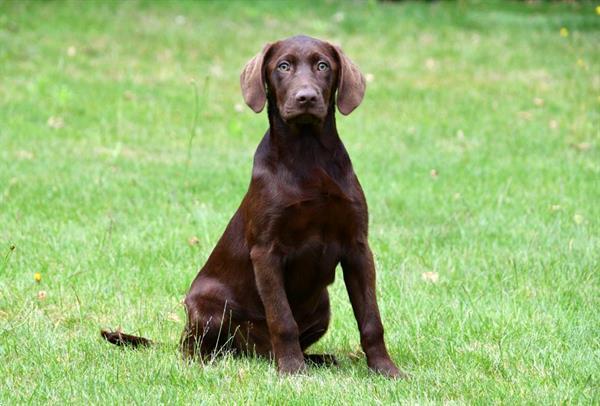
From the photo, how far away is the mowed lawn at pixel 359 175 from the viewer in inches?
167

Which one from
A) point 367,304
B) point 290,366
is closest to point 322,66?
point 367,304

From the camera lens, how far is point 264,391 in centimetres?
393

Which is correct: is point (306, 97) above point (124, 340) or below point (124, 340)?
above

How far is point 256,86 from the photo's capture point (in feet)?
14.0

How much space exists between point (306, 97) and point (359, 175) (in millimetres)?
4788

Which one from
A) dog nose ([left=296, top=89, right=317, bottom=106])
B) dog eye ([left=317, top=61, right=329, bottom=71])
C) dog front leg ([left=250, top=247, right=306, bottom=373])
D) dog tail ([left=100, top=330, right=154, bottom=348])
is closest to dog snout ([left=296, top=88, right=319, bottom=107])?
dog nose ([left=296, top=89, right=317, bottom=106])

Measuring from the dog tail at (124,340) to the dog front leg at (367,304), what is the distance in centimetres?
97

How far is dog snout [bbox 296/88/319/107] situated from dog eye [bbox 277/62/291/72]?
0.21 m

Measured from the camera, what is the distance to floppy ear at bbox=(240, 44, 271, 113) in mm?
4238

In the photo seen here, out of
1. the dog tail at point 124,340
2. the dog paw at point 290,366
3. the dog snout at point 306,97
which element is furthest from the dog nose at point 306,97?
the dog tail at point 124,340

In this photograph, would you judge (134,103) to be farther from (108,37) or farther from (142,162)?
(108,37)

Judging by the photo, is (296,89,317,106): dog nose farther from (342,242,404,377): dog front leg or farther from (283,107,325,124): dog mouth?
(342,242,404,377): dog front leg

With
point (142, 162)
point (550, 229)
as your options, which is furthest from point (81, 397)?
point (142, 162)

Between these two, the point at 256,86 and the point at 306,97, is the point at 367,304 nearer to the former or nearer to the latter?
the point at 306,97
